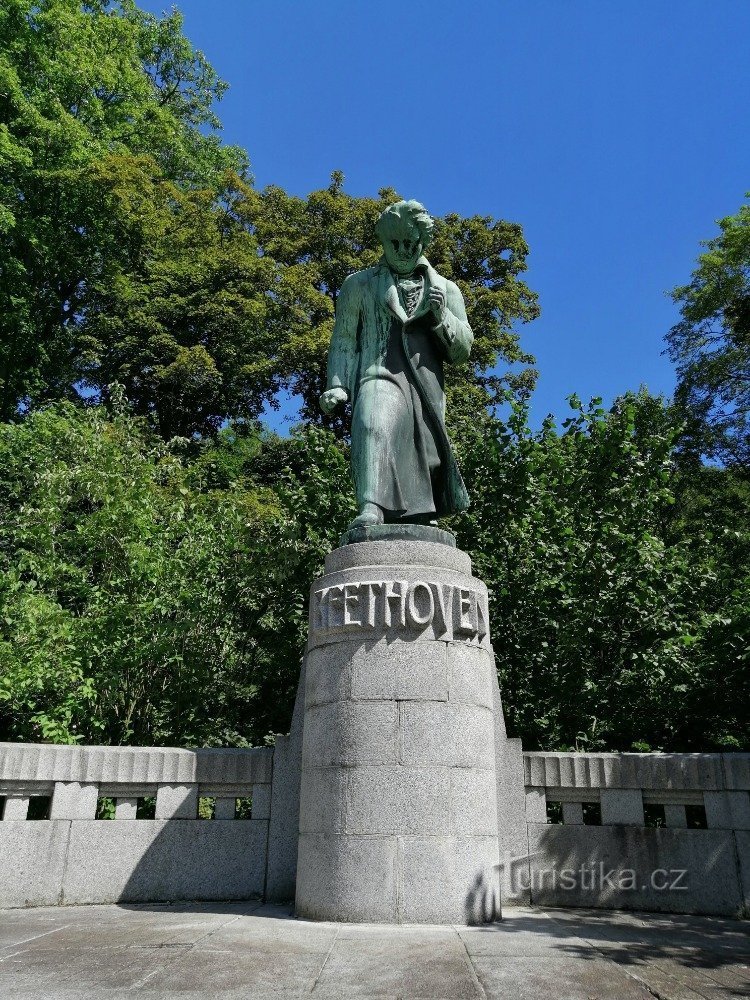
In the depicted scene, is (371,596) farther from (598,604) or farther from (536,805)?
(598,604)

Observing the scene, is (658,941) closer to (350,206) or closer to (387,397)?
(387,397)

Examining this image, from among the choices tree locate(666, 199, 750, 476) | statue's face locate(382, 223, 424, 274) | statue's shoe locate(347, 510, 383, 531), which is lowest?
statue's shoe locate(347, 510, 383, 531)

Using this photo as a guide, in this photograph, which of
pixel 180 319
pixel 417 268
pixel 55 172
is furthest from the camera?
pixel 180 319

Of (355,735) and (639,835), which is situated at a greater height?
(355,735)

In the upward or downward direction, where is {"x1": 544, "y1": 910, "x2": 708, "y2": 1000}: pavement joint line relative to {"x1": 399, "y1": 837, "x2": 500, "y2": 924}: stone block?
downward

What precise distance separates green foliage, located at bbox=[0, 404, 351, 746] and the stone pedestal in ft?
14.6

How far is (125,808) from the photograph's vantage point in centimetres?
747

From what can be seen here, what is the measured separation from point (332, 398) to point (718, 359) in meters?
20.1

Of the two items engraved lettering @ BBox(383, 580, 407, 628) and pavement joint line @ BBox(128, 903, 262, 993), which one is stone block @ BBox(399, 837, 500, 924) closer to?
pavement joint line @ BBox(128, 903, 262, 993)

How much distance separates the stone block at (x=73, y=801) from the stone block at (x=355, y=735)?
223 centimetres

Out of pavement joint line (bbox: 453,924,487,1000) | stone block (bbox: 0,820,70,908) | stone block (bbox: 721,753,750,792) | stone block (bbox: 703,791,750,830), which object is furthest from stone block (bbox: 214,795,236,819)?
stone block (bbox: 721,753,750,792)

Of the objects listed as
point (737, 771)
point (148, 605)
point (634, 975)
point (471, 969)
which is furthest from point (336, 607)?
point (148, 605)

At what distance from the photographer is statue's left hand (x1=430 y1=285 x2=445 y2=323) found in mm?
7945

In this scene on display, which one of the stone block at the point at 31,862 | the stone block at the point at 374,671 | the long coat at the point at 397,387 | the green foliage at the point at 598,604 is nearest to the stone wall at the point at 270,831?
the stone block at the point at 31,862
